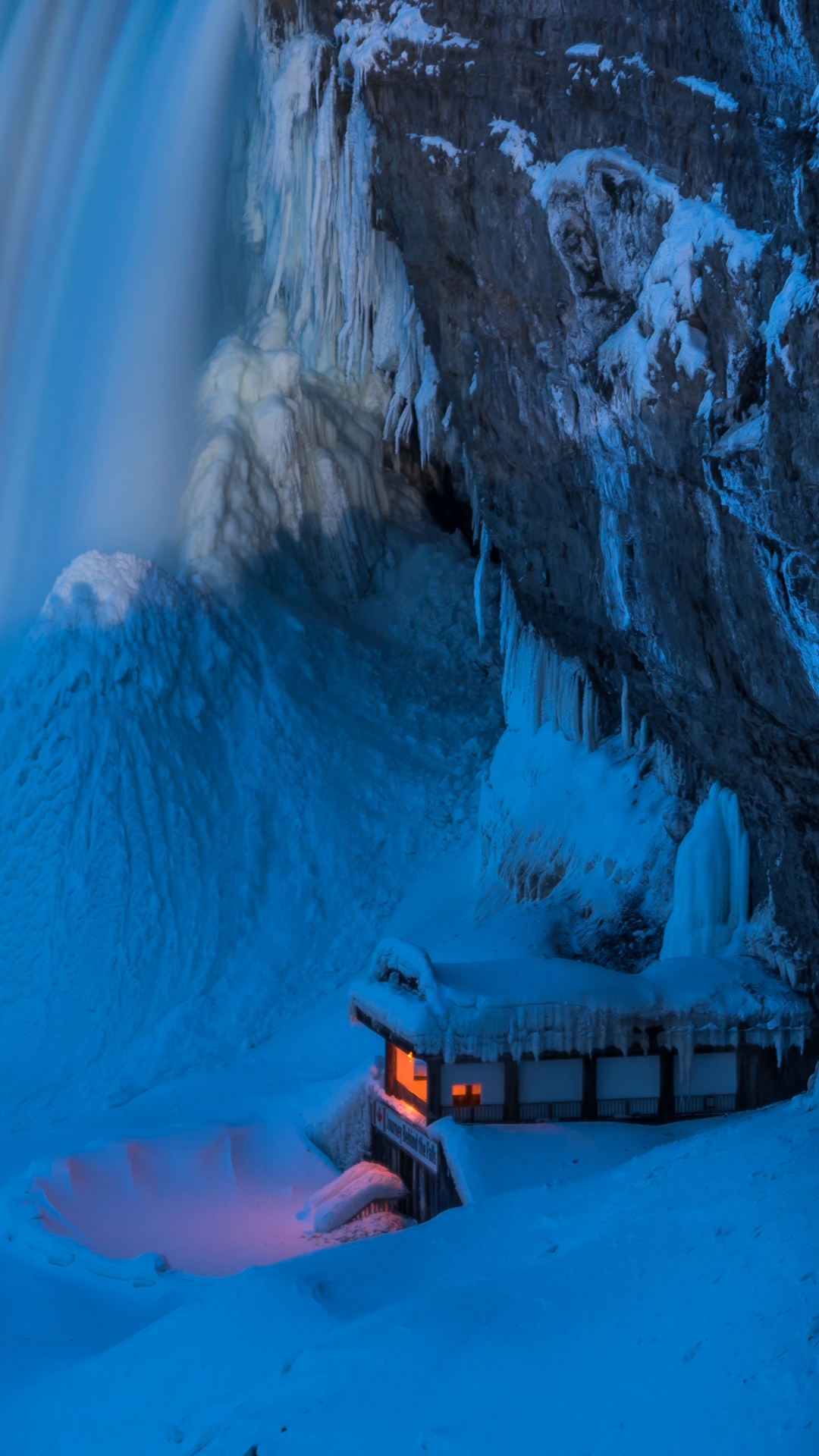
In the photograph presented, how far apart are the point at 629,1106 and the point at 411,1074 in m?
2.36

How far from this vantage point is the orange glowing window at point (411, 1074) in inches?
690

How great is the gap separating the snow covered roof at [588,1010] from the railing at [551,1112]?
2.20 ft

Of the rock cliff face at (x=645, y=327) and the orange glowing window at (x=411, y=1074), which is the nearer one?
the rock cliff face at (x=645, y=327)

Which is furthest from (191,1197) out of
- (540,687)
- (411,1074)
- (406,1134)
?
(540,687)

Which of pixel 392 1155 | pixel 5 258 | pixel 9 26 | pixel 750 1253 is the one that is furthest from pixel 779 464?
pixel 9 26

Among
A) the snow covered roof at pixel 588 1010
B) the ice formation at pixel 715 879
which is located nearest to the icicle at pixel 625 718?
the ice formation at pixel 715 879

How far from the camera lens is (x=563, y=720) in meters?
22.8

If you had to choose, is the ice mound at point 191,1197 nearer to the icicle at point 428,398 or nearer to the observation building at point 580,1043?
the observation building at point 580,1043

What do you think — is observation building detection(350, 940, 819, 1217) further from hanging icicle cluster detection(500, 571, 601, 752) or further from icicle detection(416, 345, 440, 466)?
icicle detection(416, 345, 440, 466)

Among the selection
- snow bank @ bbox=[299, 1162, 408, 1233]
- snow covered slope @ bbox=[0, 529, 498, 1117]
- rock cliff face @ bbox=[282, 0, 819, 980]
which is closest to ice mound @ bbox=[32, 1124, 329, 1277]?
snow bank @ bbox=[299, 1162, 408, 1233]

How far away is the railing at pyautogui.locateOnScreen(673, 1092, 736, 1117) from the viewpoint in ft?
57.2

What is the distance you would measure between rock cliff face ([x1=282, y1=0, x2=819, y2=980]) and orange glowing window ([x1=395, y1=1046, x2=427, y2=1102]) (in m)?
4.13

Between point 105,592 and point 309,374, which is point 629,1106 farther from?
point 309,374

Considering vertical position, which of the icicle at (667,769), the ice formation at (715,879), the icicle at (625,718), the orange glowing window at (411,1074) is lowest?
the orange glowing window at (411,1074)
